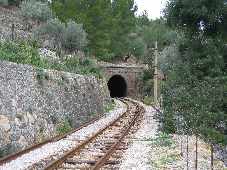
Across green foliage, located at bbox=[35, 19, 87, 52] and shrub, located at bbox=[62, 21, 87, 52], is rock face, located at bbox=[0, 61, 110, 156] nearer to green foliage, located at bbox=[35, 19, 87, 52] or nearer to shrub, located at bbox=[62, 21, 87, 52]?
green foliage, located at bbox=[35, 19, 87, 52]

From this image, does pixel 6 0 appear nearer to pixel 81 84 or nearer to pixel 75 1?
pixel 75 1

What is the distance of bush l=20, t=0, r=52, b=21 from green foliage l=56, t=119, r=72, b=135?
4053 centimetres

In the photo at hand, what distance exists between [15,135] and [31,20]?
52.8 m

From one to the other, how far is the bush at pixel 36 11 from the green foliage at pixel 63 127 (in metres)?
40.5

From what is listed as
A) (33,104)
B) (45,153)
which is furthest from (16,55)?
(45,153)

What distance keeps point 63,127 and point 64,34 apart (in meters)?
30.4

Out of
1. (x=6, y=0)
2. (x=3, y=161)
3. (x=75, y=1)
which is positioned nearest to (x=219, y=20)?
(x=3, y=161)

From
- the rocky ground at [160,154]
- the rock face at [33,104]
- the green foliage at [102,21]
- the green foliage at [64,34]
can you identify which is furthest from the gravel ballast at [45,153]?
the green foliage at [102,21]

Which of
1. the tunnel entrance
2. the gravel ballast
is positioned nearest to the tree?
the gravel ballast

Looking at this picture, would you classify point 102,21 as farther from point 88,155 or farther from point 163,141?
point 88,155

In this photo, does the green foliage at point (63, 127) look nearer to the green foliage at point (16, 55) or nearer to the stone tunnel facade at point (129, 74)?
the green foliage at point (16, 55)

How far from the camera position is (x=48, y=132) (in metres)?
19.5

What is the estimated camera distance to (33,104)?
18578mm

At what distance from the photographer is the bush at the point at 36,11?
61.8 m
